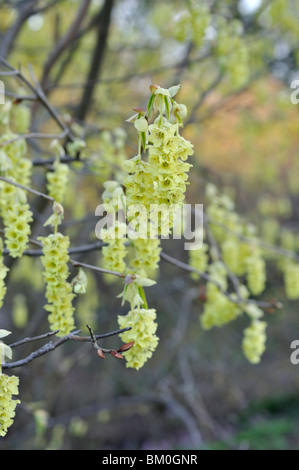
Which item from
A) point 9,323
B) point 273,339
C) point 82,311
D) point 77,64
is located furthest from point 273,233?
point 9,323

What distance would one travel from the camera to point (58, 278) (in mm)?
1329

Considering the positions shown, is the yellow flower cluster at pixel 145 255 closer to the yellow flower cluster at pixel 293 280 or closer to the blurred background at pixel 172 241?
the yellow flower cluster at pixel 293 280

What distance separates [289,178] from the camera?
8.64 m

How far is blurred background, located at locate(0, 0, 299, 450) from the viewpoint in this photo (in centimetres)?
382

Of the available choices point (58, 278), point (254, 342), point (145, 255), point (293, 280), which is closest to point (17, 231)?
point (58, 278)

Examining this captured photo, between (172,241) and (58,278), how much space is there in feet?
19.4

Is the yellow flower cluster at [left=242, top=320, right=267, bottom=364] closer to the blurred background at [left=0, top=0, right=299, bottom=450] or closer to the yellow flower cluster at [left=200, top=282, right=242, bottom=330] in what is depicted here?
the yellow flower cluster at [left=200, top=282, right=242, bottom=330]

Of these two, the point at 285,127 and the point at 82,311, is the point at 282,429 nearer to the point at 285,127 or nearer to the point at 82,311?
the point at 82,311

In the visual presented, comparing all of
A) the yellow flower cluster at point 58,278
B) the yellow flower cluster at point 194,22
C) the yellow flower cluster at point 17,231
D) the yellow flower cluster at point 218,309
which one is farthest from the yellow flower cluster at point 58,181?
the yellow flower cluster at point 194,22

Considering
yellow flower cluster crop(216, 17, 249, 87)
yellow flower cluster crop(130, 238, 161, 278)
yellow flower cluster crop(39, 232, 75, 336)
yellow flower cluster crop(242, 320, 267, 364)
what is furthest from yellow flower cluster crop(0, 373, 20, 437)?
yellow flower cluster crop(216, 17, 249, 87)

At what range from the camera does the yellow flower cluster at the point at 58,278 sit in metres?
1.31

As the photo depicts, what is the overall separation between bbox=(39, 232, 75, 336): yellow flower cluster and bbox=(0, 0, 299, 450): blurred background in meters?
1.86

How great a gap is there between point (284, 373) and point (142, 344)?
251 inches

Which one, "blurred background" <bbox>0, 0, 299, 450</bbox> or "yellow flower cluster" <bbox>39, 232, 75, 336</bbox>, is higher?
"blurred background" <bbox>0, 0, 299, 450</bbox>
